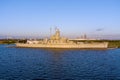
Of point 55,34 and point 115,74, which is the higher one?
point 55,34

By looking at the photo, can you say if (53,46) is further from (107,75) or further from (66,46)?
(107,75)

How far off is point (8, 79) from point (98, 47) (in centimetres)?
10344

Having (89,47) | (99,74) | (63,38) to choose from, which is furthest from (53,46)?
(99,74)

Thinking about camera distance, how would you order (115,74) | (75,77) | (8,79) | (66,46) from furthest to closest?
(66,46), (115,74), (75,77), (8,79)

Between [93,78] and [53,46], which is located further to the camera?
[53,46]

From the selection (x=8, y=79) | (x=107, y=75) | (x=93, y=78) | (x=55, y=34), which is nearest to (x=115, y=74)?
(x=107, y=75)

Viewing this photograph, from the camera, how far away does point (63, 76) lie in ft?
113

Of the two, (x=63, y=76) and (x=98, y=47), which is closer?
(x=63, y=76)

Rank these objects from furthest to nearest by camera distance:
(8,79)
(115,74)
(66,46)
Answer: (66,46) < (115,74) < (8,79)

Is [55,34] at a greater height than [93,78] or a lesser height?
greater

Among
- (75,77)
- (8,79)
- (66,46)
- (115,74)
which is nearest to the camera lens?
(8,79)

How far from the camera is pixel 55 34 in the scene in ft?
452

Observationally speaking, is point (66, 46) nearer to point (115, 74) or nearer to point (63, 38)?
point (63, 38)

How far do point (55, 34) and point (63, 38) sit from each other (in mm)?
7402
